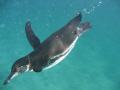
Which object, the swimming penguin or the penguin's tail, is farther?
the penguin's tail

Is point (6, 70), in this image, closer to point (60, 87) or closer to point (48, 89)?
point (48, 89)

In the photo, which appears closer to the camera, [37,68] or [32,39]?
[37,68]

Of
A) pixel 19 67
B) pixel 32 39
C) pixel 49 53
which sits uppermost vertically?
pixel 32 39

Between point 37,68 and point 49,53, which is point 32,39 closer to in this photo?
point 49,53

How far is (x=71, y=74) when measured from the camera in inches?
367

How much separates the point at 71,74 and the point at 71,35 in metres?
6.78

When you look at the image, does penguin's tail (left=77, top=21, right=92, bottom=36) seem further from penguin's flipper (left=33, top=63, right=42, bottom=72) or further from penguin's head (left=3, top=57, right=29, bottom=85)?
penguin's head (left=3, top=57, right=29, bottom=85)

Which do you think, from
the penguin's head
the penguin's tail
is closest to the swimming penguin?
the penguin's head

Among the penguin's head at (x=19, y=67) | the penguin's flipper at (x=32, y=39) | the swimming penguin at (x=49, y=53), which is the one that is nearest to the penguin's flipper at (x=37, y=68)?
the swimming penguin at (x=49, y=53)

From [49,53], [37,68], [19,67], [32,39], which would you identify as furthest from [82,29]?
[19,67]

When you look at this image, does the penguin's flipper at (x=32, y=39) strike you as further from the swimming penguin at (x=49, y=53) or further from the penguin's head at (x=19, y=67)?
the penguin's head at (x=19, y=67)

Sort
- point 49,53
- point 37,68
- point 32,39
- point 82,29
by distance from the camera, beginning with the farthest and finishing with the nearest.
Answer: point 32,39, point 82,29, point 49,53, point 37,68

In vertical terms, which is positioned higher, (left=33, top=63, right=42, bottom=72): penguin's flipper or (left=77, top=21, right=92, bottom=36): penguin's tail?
(left=77, top=21, right=92, bottom=36): penguin's tail

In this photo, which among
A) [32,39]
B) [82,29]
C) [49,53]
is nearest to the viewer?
[49,53]
